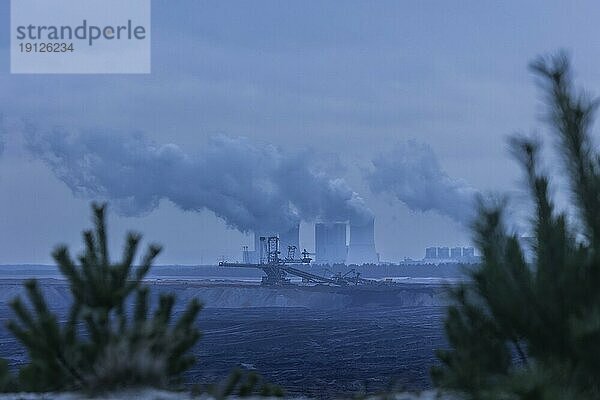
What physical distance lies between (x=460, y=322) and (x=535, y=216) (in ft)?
3.87

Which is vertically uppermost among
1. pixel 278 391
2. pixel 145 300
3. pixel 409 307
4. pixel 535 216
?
pixel 535 216

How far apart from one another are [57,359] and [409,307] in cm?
9975

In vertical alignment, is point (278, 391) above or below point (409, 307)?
above

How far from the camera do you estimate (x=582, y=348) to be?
474 cm

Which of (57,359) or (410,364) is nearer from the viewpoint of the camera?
(57,359)

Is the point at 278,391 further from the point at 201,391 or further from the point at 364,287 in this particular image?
the point at 364,287

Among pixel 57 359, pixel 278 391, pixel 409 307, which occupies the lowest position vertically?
pixel 409 307

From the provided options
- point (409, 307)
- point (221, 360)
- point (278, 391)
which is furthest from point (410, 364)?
point (409, 307)

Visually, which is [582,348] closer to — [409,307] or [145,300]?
[145,300]

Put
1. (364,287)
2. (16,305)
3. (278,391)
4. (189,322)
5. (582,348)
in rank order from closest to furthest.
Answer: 1. (582,348)
2. (16,305)
3. (189,322)
4. (278,391)
5. (364,287)

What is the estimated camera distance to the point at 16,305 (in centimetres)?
665

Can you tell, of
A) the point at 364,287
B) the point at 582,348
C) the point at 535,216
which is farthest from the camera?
the point at 364,287

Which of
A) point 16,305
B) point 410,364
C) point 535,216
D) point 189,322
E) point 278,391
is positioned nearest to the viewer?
point 535,216

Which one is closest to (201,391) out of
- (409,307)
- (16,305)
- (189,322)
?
(189,322)
